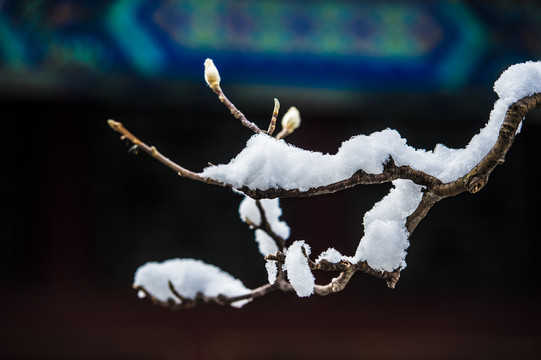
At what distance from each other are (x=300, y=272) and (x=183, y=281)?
0.34m

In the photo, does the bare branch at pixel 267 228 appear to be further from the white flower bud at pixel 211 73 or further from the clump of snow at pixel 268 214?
the white flower bud at pixel 211 73

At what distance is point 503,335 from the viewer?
363 centimetres

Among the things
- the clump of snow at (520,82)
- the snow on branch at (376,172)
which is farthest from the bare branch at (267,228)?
the clump of snow at (520,82)

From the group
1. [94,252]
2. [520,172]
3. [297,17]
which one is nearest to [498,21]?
[520,172]

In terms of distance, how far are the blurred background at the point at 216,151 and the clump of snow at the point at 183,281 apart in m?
2.51

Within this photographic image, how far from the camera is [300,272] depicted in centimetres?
67

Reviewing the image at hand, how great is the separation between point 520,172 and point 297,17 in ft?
6.26

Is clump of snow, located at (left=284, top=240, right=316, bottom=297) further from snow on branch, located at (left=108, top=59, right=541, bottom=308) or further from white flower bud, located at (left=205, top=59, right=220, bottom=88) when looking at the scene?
white flower bud, located at (left=205, top=59, right=220, bottom=88)

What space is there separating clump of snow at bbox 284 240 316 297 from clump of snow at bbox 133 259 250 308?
11.2 inches

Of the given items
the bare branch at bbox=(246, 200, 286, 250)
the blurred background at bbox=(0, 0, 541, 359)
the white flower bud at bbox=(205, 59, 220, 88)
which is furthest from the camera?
the blurred background at bbox=(0, 0, 541, 359)

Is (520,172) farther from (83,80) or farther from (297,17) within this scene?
(83,80)

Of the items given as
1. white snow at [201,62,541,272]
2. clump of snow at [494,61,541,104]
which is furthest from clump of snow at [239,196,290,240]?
clump of snow at [494,61,541,104]

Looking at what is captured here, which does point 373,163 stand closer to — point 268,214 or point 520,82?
point 520,82

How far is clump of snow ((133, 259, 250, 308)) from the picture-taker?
0.94m
